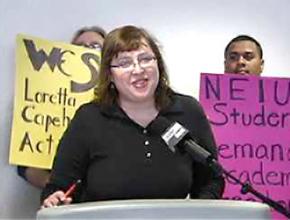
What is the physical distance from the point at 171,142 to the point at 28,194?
3.55 ft

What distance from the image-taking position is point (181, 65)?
2236 mm

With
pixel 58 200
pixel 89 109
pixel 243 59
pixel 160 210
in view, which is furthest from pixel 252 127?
pixel 160 210

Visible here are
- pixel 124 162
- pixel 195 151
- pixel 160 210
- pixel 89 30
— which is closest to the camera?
pixel 160 210

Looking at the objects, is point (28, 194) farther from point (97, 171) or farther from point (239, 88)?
point (97, 171)

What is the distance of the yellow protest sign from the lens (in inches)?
66.5

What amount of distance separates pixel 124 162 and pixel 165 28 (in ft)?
3.90

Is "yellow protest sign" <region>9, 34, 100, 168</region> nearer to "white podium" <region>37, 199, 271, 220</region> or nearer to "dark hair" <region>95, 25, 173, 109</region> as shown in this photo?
"dark hair" <region>95, 25, 173, 109</region>

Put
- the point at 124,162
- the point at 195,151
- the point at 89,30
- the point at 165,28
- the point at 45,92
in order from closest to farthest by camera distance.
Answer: the point at 195,151 → the point at 124,162 → the point at 45,92 → the point at 89,30 → the point at 165,28

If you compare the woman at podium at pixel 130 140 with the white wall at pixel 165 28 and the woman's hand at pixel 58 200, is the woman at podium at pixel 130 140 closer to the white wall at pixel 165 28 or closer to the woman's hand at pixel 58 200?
the woman's hand at pixel 58 200

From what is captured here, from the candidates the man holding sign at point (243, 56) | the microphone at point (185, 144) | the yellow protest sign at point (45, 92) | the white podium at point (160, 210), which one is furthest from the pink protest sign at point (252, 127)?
the white podium at point (160, 210)

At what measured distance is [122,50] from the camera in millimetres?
1165

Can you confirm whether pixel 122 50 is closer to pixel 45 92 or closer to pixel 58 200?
pixel 58 200

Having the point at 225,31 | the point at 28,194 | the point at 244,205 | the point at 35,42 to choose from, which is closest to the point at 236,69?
the point at 225,31

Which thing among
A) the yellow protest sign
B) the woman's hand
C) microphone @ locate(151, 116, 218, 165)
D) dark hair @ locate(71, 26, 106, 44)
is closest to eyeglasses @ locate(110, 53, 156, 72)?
microphone @ locate(151, 116, 218, 165)
